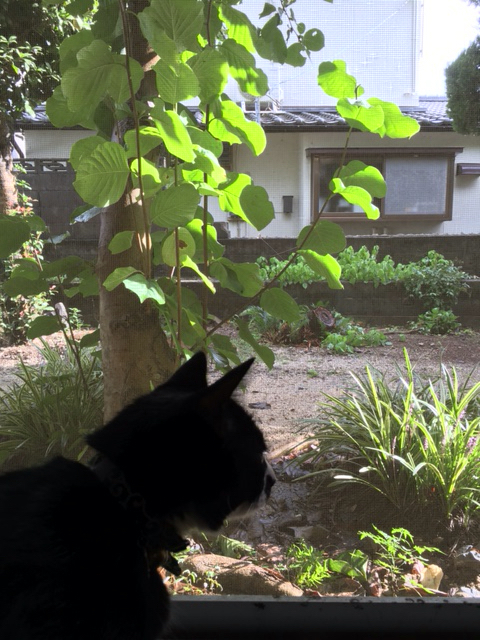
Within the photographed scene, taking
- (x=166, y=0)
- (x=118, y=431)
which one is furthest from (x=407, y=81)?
(x=118, y=431)

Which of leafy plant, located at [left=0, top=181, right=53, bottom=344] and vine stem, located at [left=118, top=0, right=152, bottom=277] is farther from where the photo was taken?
leafy plant, located at [left=0, top=181, right=53, bottom=344]

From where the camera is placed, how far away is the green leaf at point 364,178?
85 centimetres

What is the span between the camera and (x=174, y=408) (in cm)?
59

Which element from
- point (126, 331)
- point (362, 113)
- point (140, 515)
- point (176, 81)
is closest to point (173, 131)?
point (176, 81)

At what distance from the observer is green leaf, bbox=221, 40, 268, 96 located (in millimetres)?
827

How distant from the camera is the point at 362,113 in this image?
2.61 ft

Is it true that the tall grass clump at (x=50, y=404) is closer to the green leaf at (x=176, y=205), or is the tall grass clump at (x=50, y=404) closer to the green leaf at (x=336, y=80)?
the green leaf at (x=176, y=205)

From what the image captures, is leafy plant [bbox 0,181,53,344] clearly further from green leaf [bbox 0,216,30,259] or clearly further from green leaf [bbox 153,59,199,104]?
green leaf [bbox 153,59,199,104]

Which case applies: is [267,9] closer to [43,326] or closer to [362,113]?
[362,113]

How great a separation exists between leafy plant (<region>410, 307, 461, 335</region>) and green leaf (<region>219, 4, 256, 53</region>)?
23.9 inches

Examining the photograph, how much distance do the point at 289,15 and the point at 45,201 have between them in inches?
24.8

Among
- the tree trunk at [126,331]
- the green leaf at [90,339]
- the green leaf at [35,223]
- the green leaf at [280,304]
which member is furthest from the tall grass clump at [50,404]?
the green leaf at [280,304]

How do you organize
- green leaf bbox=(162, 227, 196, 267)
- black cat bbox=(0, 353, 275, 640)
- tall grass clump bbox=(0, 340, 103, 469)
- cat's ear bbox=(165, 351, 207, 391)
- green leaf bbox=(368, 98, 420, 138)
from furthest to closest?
tall grass clump bbox=(0, 340, 103, 469) → green leaf bbox=(162, 227, 196, 267) → green leaf bbox=(368, 98, 420, 138) → cat's ear bbox=(165, 351, 207, 391) → black cat bbox=(0, 353, 275, 640)

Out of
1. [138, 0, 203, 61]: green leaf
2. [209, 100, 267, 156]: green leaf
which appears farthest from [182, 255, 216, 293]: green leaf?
[138, 0, 203, 61]: green leaf
